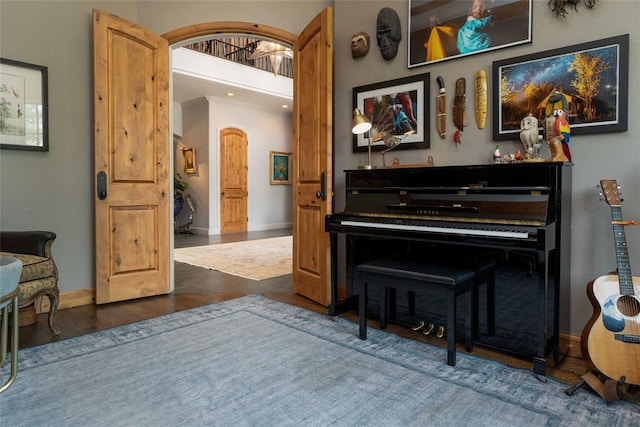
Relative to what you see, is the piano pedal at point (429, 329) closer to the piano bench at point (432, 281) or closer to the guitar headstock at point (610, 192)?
the piano bench at point (432, 281)

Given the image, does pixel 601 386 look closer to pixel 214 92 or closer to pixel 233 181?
pixel 214 92

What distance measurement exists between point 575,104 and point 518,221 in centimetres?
88

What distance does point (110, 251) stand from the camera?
344cm

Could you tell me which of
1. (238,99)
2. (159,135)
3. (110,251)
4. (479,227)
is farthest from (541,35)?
(238,99)

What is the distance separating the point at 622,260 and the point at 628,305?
0.21 m

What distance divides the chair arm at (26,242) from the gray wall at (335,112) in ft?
1.01

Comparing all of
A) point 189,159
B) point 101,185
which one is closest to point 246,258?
point 101,185

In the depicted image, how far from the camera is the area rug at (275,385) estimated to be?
A: 5.58 feet

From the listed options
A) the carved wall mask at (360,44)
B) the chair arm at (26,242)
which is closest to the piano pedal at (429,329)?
the carved wall mask at (360,44)

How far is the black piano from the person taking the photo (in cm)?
211

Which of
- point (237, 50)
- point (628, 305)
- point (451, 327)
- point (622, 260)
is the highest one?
point (237, 50)

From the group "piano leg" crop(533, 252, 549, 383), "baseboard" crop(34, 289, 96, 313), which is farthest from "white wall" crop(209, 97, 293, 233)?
"piano leg" crop(533, 252, 549, 383)

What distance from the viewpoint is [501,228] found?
214 cm

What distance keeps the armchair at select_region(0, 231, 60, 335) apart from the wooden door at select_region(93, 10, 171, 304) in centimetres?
54
